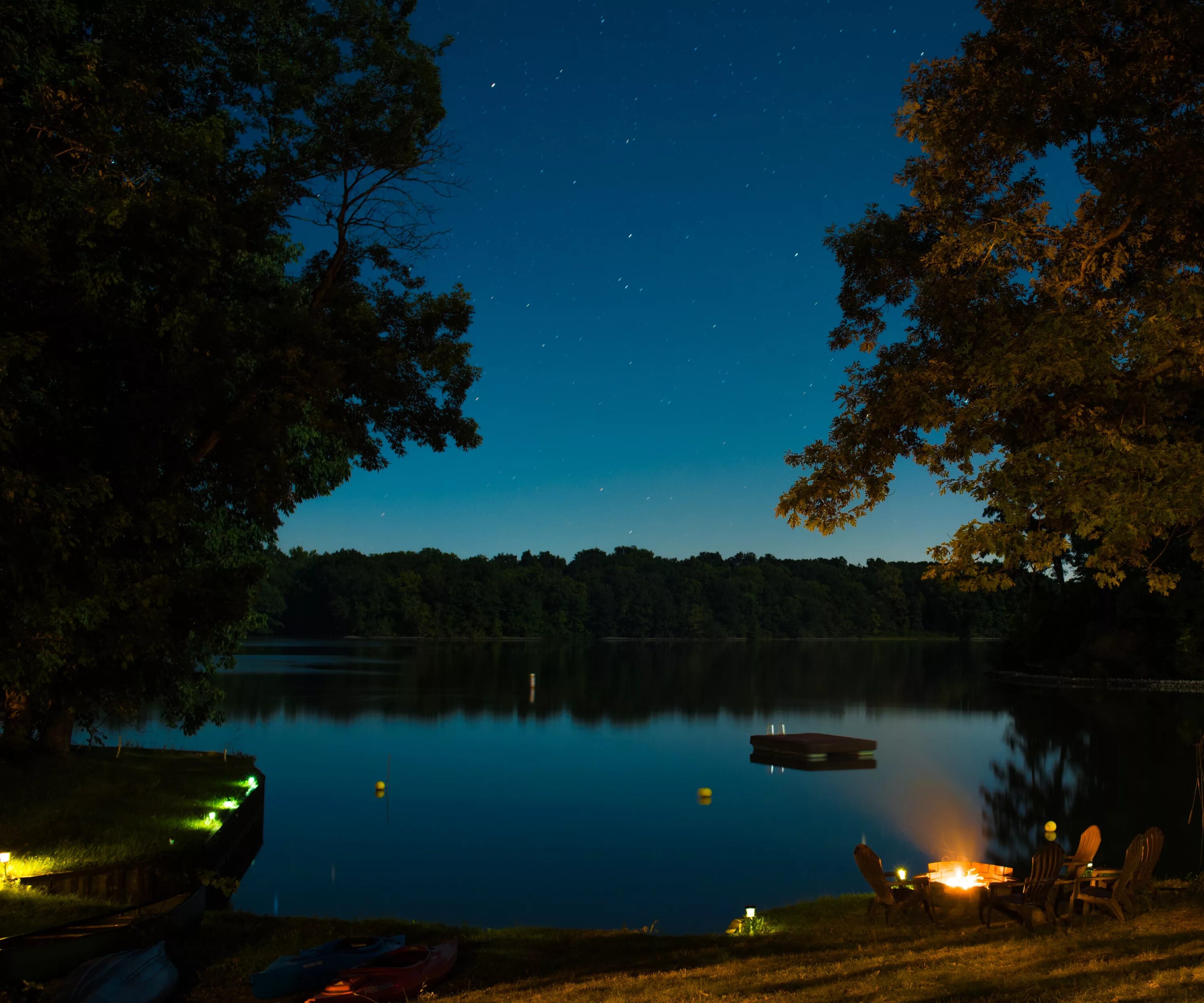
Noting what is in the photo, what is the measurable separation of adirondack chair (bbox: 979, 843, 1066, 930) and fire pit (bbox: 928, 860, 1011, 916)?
0.57m

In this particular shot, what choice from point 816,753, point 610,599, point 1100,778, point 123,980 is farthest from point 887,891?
point 610,599

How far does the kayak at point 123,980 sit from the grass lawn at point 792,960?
1.41ft

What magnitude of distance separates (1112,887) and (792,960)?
373cm

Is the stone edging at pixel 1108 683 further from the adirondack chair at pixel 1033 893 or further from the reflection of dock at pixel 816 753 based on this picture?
the adirondack chair at pixel 1033 893

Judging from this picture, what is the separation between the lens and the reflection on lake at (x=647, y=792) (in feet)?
59.5

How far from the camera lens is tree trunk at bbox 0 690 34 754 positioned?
15.1 m

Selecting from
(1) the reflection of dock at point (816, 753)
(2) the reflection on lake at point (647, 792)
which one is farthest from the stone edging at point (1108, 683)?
(1) the reflection of dock at point (816, 753)

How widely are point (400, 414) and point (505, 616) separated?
121m

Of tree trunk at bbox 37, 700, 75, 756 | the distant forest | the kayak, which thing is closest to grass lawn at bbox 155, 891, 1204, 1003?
the kayak

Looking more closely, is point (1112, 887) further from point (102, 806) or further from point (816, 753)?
point (816, 753)

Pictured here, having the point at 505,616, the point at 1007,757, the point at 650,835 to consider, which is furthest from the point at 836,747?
the point at 505,616

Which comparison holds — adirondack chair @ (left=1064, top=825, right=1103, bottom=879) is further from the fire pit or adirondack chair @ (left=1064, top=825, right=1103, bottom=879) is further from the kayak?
the kayak

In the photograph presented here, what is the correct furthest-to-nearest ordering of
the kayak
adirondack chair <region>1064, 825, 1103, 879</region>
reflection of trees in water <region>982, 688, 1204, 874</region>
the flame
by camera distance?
reflection of trees in water <region>982, 688, 1204, 874</region>, the flame, adirondack chair <region>1064, 825, 1103, 879</region>, the kayak

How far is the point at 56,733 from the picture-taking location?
57.4 ft
